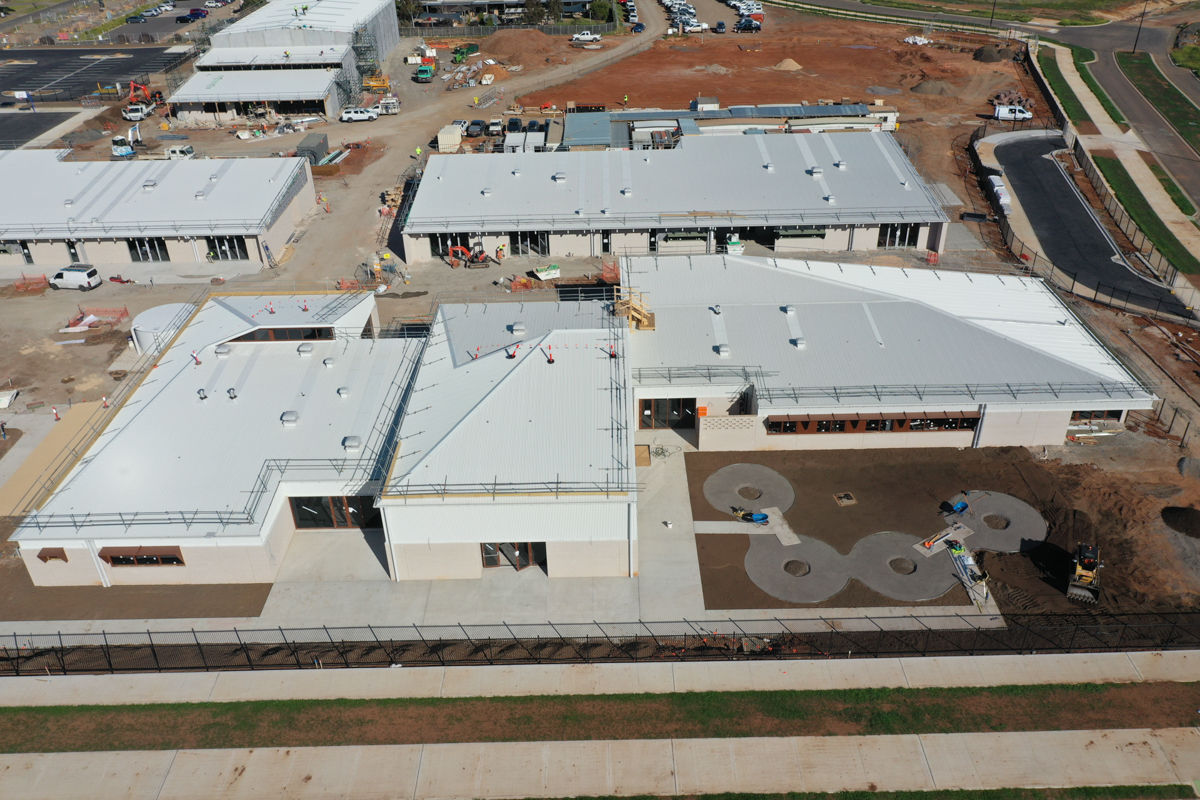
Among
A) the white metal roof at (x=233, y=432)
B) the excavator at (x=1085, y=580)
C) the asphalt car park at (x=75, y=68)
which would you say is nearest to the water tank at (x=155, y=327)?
the white metal roof at (x=233, y=432)

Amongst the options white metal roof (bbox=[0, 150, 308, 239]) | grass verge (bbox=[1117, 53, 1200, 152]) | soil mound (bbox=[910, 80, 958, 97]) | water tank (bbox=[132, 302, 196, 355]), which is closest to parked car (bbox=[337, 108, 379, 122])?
white metal roof (bbox=[0, 150, 308, 239])

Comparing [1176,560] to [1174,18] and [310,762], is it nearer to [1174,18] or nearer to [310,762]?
[310,762]

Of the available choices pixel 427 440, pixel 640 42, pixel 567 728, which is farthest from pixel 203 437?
pixel 640 42

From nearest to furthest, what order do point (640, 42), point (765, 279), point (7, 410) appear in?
point (7, 410) → point (765, 279) → point (640, 42)

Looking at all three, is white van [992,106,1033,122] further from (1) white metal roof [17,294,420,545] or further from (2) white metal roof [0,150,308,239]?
(1) white metal roof [17,294,420,545]

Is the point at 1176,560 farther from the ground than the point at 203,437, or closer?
closer

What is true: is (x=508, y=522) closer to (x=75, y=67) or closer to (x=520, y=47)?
(x=520, y=47)

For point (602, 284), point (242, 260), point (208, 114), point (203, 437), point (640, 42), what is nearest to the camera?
point (203, 437)
